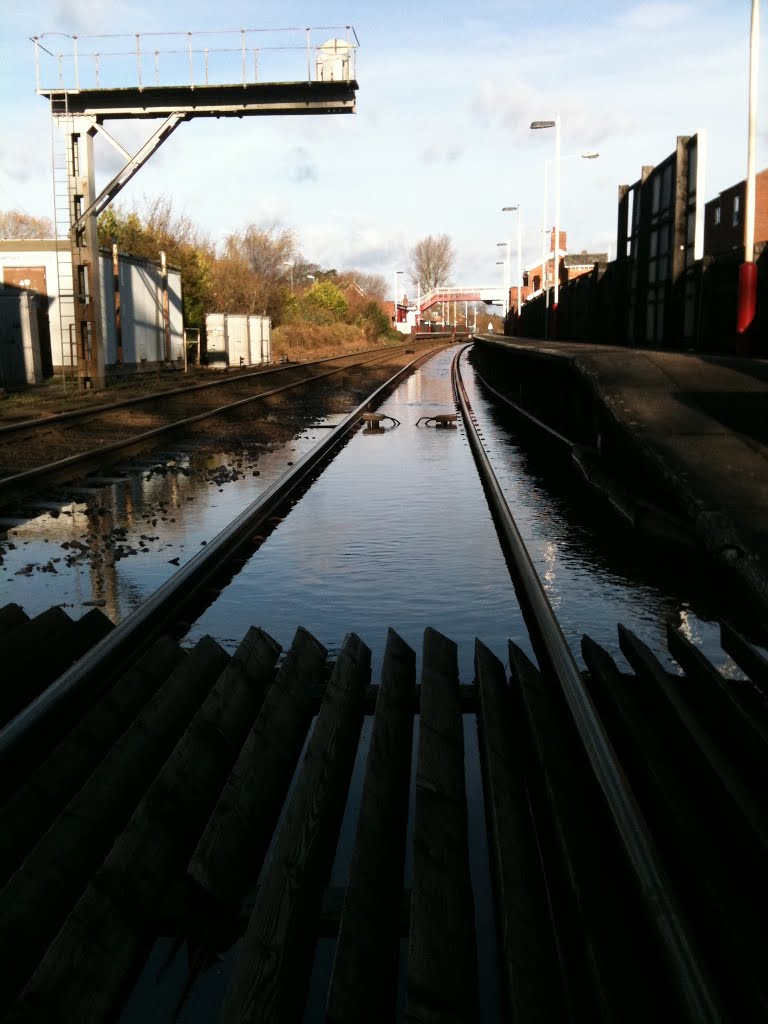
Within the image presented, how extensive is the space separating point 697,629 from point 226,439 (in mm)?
10263

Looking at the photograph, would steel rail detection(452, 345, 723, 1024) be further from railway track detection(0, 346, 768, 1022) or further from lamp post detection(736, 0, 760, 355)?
lamp post detection(736, 0, 760, 355)

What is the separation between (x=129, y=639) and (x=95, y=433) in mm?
10468

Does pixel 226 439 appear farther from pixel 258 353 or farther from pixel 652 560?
pixel 258 353

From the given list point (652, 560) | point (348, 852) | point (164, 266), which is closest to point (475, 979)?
point (348, 852)

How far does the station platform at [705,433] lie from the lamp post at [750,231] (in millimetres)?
1435

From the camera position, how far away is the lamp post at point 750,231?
14.7 m

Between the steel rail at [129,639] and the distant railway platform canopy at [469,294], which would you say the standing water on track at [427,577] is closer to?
the steel rail at [129,639]

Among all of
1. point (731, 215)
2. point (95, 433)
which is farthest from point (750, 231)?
point (731, 215)

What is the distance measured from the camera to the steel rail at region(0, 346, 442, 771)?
3410mm

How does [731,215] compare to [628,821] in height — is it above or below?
above

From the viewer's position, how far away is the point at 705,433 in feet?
27.5

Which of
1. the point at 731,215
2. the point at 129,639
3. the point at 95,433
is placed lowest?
the point at 129,639

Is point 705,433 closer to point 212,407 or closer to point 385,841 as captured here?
point 385,841

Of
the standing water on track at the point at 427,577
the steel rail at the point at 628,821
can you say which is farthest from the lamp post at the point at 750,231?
the steel rail at the point at 628,821
